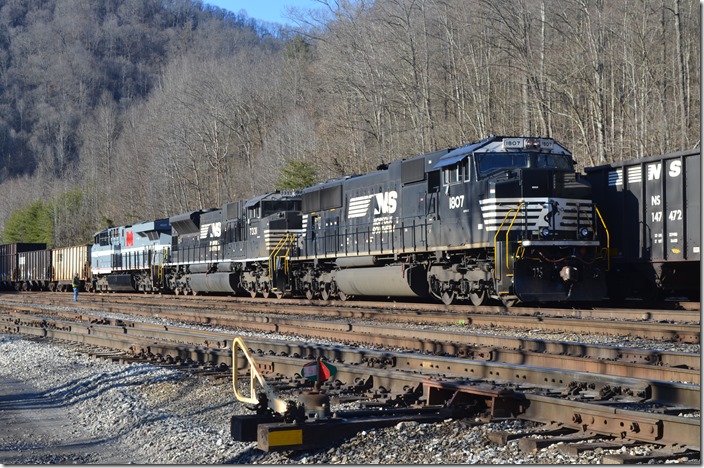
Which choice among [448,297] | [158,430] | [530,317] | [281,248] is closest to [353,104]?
[281,248]

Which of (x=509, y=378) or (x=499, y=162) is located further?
(x=499, y=162)

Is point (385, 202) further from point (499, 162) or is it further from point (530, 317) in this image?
point (530, 317)

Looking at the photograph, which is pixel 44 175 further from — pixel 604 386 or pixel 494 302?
pixel 604 386

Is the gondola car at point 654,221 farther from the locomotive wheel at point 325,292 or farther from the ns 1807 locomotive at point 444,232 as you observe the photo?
the locomotive wheel at point 325,292

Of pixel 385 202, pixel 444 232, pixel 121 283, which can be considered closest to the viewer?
pixel 444 232

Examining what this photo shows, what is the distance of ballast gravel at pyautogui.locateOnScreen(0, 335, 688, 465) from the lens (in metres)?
6.16

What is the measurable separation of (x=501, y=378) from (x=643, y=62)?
20059 millimetres

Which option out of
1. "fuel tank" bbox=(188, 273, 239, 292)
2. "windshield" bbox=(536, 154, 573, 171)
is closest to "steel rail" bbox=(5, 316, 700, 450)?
"windshield" bbox=(536, 154, 573, 171)

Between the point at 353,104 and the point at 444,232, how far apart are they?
2649cm

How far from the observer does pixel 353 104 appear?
43875 millimetres

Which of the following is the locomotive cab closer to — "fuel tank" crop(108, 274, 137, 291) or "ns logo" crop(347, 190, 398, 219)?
"ns logo" crop(347, 190, 398, 219)

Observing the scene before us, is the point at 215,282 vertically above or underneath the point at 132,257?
underneath

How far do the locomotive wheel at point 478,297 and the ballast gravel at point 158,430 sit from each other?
8397 mm

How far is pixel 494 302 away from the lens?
62.8 feet
